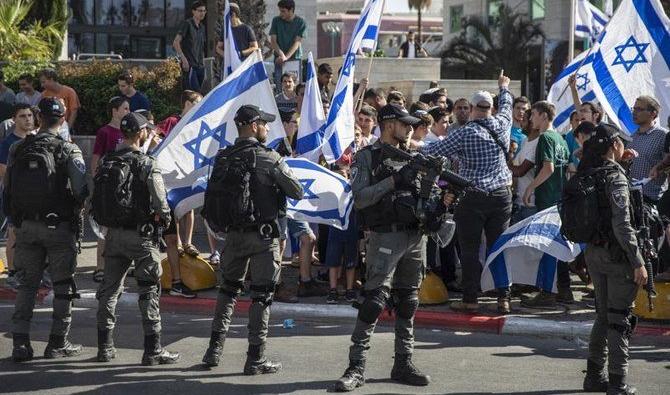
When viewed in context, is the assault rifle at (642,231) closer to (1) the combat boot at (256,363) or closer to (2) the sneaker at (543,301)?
(1) the combat boot at (256,363)

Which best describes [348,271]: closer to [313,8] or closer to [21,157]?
[21,157]

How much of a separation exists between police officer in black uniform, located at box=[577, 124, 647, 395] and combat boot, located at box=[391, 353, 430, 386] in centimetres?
115

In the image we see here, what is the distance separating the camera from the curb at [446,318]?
10.1 meters

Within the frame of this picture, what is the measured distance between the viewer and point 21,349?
8.75 metres

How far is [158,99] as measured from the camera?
57.6 ft

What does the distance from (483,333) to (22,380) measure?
4154 millimetres

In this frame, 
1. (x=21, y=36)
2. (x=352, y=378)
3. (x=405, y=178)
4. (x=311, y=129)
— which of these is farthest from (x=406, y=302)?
(x=21, y=36)

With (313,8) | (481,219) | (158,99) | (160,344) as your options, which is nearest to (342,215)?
(481,219)

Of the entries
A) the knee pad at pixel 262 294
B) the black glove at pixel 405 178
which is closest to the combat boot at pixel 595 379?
the black glove at pixel 405 178

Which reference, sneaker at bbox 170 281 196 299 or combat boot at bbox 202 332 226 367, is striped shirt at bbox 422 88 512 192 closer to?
combat boot at bbox 202 332 226 367

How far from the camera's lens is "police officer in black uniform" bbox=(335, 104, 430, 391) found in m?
7.91

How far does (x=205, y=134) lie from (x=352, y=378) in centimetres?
324

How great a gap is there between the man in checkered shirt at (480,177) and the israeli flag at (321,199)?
1.01 metres

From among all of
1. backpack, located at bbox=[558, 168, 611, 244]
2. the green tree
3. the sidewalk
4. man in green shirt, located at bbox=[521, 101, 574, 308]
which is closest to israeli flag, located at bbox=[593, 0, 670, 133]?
man in green shirt, located at bbox=[521, 101, 574, 308]
